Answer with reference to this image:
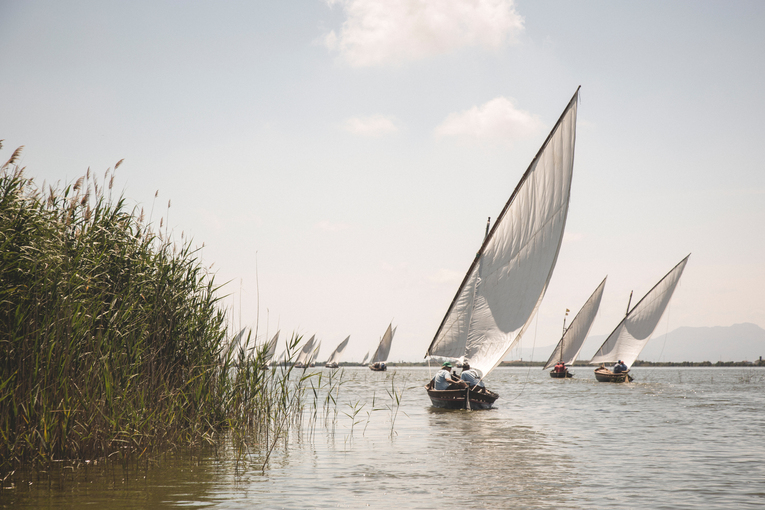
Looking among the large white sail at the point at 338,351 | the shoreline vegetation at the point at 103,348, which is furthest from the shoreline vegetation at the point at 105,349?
the large white sail at the point at 338,351

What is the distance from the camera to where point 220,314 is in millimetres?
13805

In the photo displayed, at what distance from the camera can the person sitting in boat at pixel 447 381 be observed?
24.6 meters

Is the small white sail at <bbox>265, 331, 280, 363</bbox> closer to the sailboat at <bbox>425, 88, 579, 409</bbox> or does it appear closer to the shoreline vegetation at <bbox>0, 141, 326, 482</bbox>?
the shoreline vegetation at <bbox>0, 141, 326, 482</bbox>

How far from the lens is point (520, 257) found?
21500 mm

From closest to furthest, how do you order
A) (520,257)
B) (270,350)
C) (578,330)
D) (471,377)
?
(270,350), (520,257), (471,377), (578,330)

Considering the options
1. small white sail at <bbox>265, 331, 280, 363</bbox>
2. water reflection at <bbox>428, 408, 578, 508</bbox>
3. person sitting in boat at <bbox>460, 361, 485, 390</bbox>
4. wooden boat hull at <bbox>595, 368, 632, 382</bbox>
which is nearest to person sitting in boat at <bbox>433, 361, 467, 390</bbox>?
person sitting in boat at <bbox>460, 361, 485, 390</bbox>

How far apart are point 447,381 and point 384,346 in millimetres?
78259

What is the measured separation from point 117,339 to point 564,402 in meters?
25.7

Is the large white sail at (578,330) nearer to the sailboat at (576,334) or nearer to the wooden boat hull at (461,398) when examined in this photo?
the sailboat at (576,334)

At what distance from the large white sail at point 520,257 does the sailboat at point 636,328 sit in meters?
33.8

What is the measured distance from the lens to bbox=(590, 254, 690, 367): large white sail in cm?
5091

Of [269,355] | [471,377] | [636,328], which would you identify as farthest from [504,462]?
[636,328]

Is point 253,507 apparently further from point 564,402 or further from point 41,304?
point 564,402

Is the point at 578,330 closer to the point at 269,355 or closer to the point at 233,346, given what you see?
the point at 269,355
